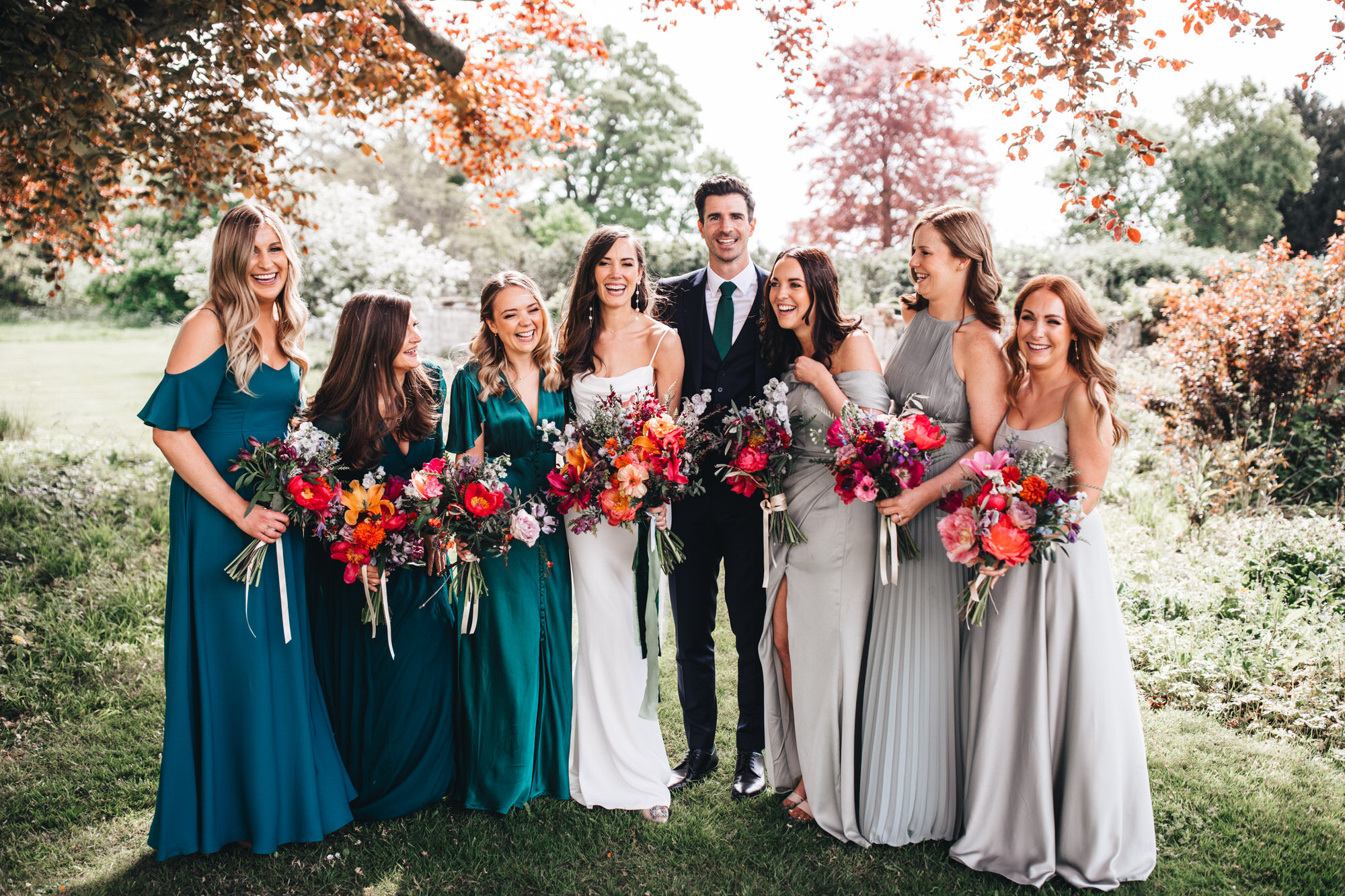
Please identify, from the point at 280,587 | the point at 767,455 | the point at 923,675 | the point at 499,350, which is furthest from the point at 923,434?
the point at 280,587

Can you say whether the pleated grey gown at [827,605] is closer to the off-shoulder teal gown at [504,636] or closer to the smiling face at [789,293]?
the smiling face at [789,293]

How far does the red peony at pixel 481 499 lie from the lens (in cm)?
346

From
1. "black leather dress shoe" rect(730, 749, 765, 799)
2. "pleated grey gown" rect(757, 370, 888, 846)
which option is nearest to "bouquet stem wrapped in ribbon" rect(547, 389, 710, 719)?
"pleated grey gown" rect(757, 370, 888, 846)

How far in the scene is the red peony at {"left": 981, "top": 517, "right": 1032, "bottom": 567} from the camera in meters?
3.10

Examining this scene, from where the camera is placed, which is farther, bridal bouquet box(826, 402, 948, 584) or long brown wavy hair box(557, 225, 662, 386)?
long brown wavy hair box(557, 225, 662, 386)

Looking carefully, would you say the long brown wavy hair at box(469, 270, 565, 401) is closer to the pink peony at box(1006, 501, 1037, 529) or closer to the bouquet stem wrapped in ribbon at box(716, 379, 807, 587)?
the bouquet stem wrapped in ribbon at box(716, 379, 807, 587)

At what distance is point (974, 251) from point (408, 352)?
2.58 m

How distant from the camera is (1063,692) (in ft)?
11.1

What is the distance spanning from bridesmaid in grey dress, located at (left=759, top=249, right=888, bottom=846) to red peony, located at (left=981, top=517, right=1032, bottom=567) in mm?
692

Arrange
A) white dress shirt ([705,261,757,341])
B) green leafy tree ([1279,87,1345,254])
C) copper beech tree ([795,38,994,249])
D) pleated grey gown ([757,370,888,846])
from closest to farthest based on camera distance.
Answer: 1. pleated grey gown ([757,370,888,846])
2. white dress shirt ([705,261,757,341])
3. copper beech tree ([795,38,994,249])
4. green leafy tree ([1279,87,1345,254])

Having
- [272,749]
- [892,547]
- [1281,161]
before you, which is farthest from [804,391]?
[1281,161]

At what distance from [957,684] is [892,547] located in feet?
2.33

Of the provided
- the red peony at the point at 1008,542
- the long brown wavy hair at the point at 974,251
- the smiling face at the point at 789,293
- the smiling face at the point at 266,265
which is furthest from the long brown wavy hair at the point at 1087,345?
the smiling face at the point at 266,265

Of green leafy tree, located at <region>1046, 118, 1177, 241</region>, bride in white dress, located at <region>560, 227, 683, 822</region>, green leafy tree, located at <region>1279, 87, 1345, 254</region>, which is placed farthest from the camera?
green leafy tree, located at <region>1046, 118, 1177, 241</region>
